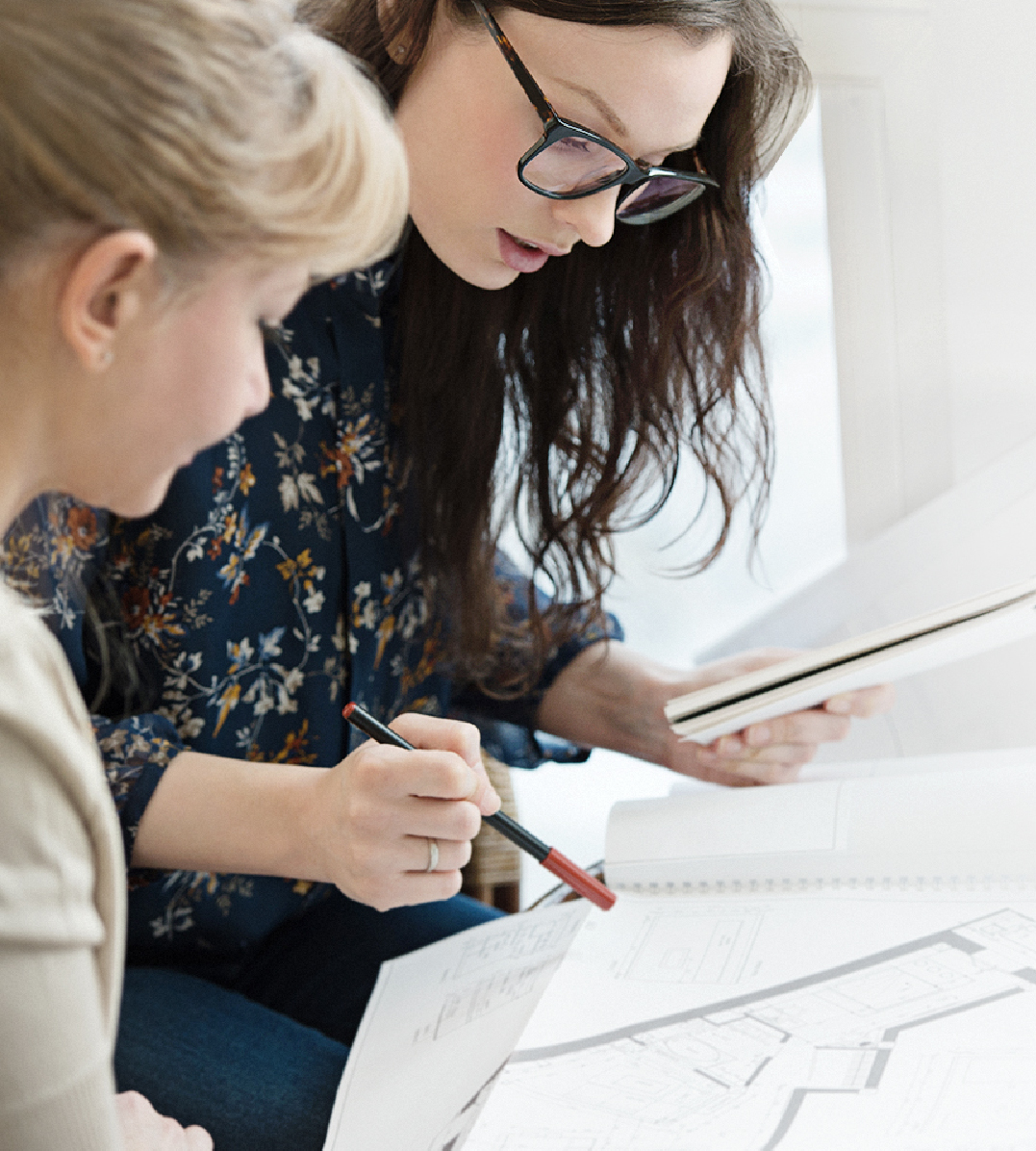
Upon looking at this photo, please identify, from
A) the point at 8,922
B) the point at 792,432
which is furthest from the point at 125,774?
the point at 792,432

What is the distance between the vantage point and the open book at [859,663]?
845 mm

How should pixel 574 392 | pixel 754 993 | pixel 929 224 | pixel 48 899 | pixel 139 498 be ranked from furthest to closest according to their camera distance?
pixel 929 224 → pixel 574 392 → pixel 754 993 → pixel 139 498 → pixel 48 899

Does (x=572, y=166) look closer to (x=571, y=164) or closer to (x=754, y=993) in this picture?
(x=571, y=164)

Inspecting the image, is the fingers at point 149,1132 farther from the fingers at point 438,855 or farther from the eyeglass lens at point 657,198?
the eyeglass lens at point 657,198

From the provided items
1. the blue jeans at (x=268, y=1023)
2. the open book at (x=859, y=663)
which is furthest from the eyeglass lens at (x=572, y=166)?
the blue jeans at (x=268, y=1023)

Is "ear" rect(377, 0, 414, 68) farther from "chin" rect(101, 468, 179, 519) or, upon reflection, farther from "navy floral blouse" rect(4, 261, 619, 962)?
"chin" rect(101, 468, 179, 519)

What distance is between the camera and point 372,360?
3.49 ft

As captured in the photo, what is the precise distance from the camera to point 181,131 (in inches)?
18.3

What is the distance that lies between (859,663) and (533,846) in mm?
261

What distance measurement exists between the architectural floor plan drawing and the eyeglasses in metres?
0.54

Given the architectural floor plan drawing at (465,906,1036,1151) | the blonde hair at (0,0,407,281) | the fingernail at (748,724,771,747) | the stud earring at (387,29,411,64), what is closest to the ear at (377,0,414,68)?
the stud earring at (387,29,411,64)

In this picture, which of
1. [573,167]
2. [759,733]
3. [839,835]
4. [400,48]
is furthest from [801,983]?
[400,48]

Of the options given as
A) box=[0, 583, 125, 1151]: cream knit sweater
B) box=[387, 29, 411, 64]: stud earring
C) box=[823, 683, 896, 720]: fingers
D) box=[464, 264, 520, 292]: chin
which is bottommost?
box=[823, 683, 896, 720]: fingers

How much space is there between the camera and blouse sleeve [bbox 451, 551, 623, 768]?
118cm
